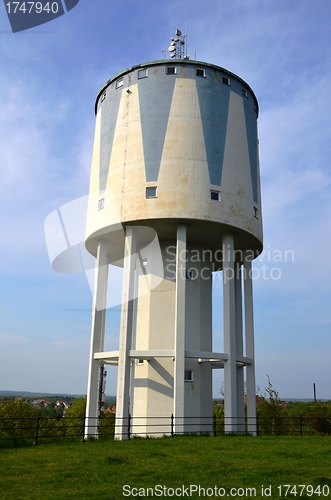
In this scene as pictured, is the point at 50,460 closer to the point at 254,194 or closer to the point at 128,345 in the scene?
the point at 128,345

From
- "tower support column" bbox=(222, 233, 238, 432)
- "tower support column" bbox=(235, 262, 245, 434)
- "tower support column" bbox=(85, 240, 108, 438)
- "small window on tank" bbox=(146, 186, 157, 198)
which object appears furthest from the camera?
"tower support column" bbox=(235, 262, 245, 434)

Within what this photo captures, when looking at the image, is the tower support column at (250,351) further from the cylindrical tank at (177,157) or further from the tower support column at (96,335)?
the tower support column at (96,335)

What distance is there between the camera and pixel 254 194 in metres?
19.8

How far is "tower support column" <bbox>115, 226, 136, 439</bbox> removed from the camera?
1664 centimetres

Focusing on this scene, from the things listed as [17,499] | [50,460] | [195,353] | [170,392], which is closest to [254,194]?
[195,353]

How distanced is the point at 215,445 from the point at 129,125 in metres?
12.3

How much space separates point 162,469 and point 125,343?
303 inches

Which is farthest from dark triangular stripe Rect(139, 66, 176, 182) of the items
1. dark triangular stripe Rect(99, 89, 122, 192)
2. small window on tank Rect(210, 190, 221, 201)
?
small window on tank Rect(210, 190, 221, 201)

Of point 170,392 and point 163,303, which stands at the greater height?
point 163,303

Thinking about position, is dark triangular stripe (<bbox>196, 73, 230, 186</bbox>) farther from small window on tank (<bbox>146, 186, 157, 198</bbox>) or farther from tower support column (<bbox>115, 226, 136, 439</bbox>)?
tower support column (<bbox>115, 226, 136, 439</bbox>)

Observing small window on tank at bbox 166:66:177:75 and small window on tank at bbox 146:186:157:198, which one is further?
small window on tank at bbox 166:66:177:75

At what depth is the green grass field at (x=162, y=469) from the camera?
7.97 m

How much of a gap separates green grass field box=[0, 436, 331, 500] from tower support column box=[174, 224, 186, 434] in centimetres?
251

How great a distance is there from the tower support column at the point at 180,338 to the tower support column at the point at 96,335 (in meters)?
3.27
